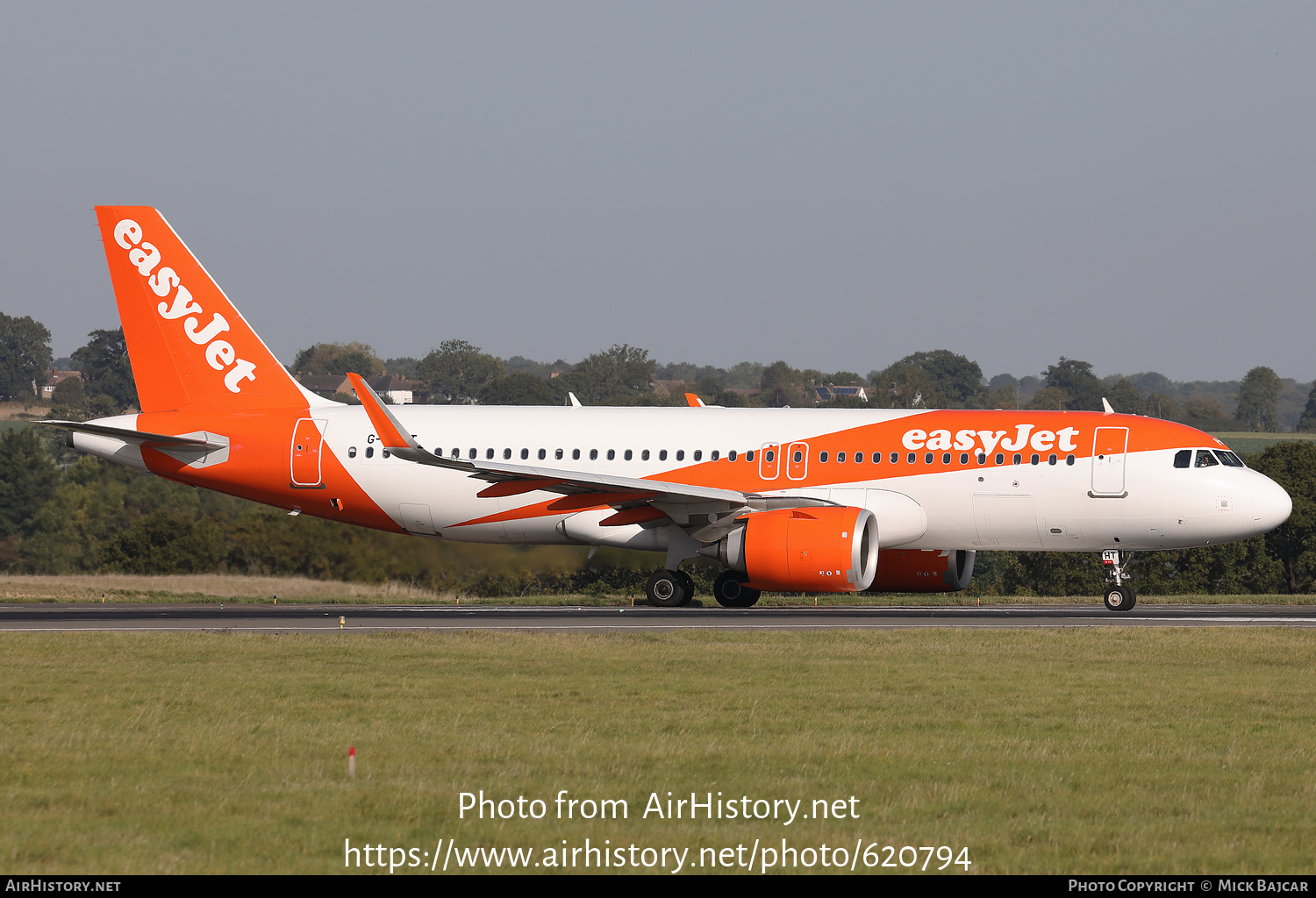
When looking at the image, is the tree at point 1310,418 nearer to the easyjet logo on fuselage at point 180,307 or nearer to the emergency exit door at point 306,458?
the emergency exit door at point 306,458

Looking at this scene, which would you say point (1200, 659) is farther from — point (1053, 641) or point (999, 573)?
point (999, 573)

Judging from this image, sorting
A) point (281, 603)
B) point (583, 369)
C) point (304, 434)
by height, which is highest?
point (583, 369)

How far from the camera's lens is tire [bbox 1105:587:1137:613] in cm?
2744

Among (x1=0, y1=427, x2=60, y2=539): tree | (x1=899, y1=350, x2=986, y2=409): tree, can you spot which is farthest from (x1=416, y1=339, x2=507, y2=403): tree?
(x1=0, y1=427, x2=60, y2=539): tree

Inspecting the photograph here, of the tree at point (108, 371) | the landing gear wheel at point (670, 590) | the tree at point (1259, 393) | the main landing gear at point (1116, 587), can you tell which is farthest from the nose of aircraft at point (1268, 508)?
the tree at point (1259, 393)

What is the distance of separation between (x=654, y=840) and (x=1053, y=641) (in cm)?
1282

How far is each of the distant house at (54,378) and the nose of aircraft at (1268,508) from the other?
13078cm

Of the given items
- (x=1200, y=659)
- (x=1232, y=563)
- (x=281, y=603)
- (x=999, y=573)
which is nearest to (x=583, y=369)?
(x=999, y=573)

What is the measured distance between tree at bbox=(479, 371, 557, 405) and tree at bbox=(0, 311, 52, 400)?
73.2 meters

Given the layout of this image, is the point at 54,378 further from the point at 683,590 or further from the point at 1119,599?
the point at 1119,599

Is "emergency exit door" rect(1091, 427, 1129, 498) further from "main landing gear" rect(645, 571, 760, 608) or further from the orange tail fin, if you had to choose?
the orange tail fin

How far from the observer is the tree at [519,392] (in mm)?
96375

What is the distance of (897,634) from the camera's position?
69.9 ft
